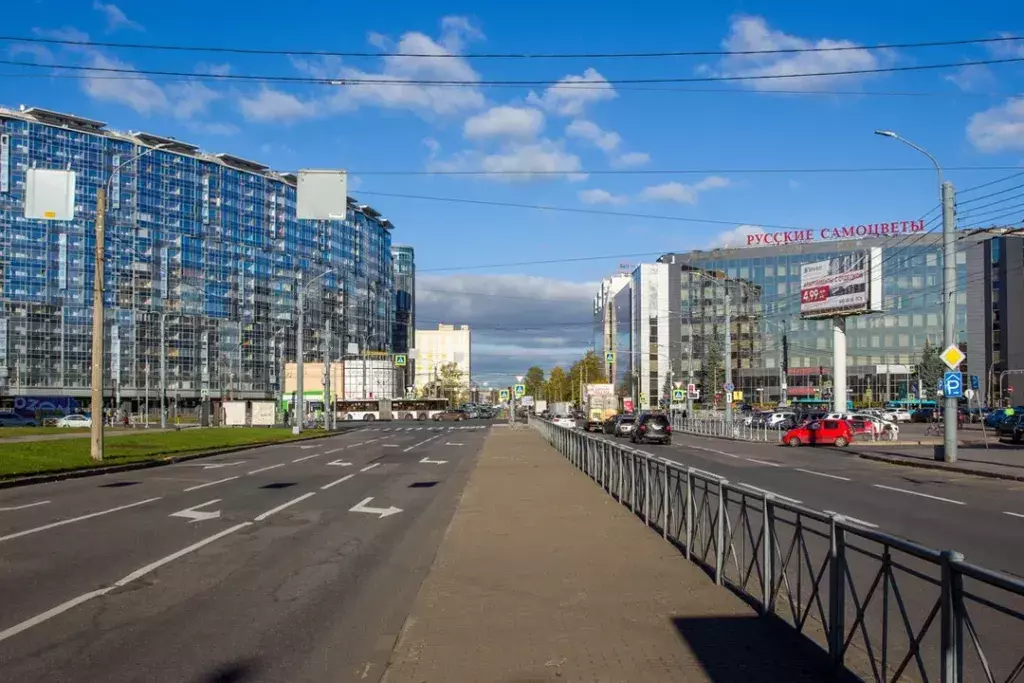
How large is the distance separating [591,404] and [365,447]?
32.0 metres

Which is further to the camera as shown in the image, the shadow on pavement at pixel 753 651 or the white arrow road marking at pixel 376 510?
the white arrow road marking at pixel 376 510

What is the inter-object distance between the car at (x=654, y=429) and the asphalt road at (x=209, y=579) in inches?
1092

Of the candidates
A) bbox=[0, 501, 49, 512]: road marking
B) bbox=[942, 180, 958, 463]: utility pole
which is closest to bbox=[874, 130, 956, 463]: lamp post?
bbox=[942, 180, 958, 463]: utility pole

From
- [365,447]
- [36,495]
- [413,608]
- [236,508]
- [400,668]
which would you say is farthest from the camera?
[365,447]

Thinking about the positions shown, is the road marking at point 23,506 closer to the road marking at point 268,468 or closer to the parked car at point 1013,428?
the road marking at point 268,468

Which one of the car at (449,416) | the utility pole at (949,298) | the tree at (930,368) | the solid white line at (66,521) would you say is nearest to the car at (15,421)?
the car at (449,416)

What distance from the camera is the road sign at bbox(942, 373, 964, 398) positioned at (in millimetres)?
27906

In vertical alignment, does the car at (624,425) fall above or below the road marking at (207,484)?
below

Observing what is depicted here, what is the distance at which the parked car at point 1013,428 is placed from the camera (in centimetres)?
4459

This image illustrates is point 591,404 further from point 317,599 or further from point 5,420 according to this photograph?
point 317,599

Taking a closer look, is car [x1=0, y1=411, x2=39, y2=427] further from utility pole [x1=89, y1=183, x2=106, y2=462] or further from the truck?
utility pole [x1=89, y1=183, x2=106, y2=462]

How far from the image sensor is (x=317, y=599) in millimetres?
9117

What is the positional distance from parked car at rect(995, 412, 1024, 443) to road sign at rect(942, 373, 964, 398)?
1982 centimetres

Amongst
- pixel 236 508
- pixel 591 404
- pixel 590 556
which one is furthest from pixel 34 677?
pixel 591 404
